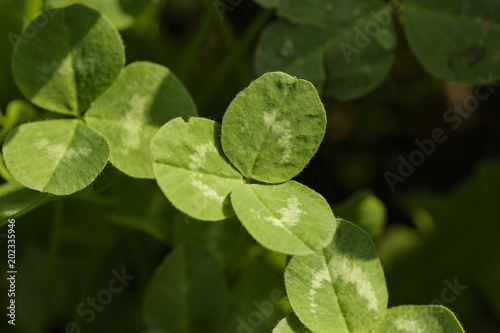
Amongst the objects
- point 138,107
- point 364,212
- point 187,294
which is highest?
point 138,107

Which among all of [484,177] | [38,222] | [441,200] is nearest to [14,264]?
[38,222]

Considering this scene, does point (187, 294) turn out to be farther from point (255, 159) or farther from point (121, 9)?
point (121, 9)

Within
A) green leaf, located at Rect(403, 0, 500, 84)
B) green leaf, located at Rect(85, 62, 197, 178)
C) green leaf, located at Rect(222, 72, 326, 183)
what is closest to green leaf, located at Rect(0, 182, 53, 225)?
green leaf, located at Rect(85, 62, 197, 178)

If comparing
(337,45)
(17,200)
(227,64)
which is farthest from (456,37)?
(17,200)

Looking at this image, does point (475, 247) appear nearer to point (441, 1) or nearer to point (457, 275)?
point (457, 275)

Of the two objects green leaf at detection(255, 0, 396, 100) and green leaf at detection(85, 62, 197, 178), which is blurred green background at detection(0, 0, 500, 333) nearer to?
green leaf at detection(255, 0, 396, 100)

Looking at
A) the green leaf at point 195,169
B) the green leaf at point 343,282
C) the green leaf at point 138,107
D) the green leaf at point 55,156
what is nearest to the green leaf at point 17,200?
the green leaf at point 55,156

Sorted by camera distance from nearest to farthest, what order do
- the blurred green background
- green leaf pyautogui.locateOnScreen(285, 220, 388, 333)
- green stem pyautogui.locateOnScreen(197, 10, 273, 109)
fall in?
green leaf pyautogui.locateOnScreen(285, 220, 388, 333) < the blurred green background < green stem pyautogui.locateOnScreen(197, 10, 273, 109)
